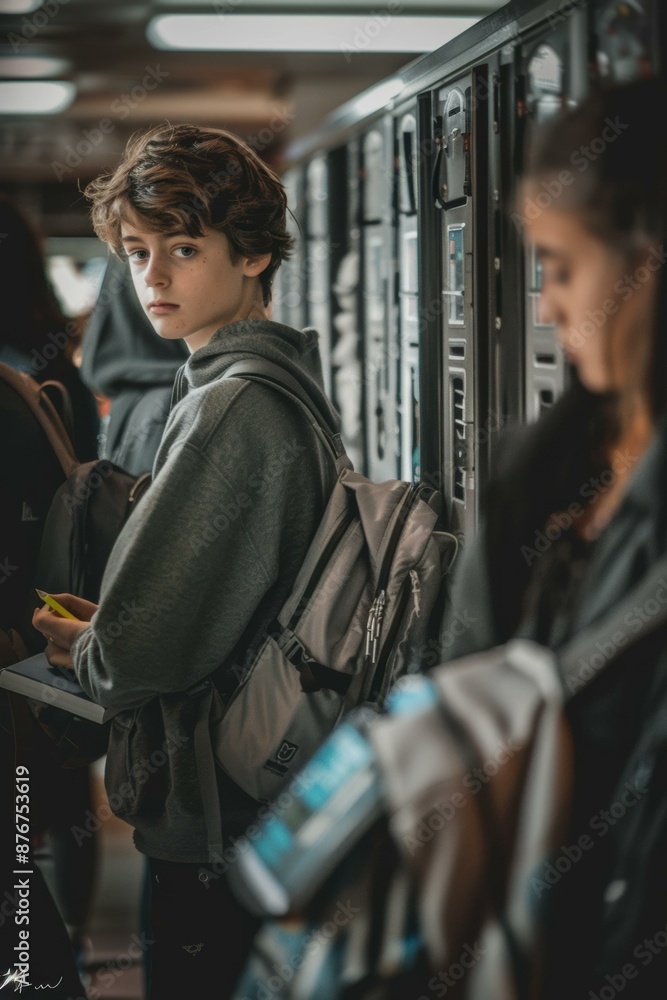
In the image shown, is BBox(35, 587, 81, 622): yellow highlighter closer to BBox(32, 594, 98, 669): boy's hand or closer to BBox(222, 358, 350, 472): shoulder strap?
BBox(32, 594, 98, 669): boy's hand

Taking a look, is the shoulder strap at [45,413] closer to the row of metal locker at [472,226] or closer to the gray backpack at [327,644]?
the gray backpack at [327,644]

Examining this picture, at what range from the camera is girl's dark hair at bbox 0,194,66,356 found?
202cm

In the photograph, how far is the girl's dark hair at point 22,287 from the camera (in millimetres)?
2016

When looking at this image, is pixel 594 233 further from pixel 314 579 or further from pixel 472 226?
pixel 314 579

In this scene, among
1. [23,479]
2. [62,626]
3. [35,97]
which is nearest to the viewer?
[62,626]

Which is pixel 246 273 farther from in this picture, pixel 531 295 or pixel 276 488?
pixel 531 295

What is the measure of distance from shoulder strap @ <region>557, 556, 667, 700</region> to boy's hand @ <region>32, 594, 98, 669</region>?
89 centimetres

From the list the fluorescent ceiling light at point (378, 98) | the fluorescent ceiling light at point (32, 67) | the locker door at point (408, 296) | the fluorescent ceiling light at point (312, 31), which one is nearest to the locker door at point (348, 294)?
the fluorescent ceiling light at point (378, 98)

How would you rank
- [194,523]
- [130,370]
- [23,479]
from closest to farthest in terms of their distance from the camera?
[194,523], [23,479], [130,370]

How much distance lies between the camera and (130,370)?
2.59m

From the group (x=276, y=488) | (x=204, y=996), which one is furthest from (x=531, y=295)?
(x=204, y=996)

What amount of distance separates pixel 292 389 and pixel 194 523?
281 mm

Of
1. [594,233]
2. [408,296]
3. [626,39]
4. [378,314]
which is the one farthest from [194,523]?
[378,314]

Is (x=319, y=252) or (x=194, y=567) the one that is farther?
(x=319, y=252)
